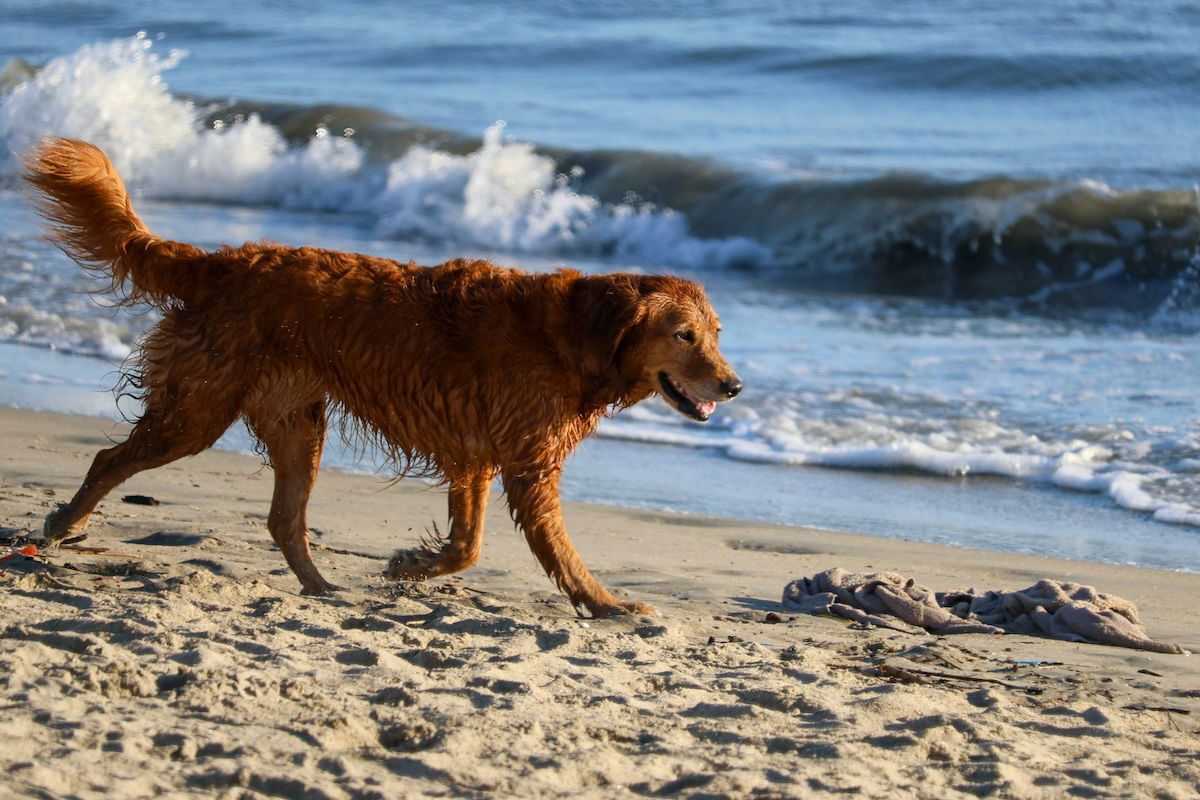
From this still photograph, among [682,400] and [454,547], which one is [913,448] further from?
[454,547]

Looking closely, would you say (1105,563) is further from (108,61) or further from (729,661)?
(108,61)

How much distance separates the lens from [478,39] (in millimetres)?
28531

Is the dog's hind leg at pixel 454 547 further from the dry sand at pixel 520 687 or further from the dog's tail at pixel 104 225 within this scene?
the dog's tail at pixel 104 225

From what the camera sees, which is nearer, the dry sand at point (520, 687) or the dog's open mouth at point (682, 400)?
the dry sand at point (520, 687)

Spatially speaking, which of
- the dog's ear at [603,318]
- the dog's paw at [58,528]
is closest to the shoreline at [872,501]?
the dog's paw at [58,528]

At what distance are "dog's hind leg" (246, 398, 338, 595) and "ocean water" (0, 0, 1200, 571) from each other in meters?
2.27

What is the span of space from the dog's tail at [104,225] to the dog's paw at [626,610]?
1.85m

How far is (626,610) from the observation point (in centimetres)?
517

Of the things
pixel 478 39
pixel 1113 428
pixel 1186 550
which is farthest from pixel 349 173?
pixel 1186 550

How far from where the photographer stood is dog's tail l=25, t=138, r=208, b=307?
524 cm

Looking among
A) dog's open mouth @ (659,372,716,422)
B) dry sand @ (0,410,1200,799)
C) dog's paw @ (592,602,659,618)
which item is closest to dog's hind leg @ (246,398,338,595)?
dry sand @ (0,410,1200,799)

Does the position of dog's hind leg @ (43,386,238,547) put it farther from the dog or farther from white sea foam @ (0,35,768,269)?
white sea foam @ (0,35,768,269)

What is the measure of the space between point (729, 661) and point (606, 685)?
0.53 m

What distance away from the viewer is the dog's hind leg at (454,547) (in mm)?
5535
